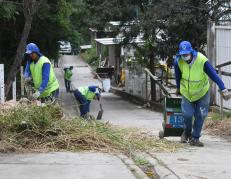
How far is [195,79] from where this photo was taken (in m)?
8.10

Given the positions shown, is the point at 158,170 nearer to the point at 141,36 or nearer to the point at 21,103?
the point at 21,103

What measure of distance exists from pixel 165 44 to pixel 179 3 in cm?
304

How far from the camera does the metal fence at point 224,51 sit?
13602 millimetres

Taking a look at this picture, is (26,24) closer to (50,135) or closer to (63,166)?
(50,135)

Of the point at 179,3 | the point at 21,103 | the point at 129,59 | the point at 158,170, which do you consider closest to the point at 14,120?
the point at 21,103

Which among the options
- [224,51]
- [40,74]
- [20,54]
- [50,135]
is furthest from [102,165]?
[20,54]

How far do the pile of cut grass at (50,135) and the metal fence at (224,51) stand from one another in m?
6.18

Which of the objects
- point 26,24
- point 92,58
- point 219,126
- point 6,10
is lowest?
point 92,58

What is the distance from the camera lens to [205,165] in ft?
21.5

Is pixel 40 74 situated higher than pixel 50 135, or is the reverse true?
pixel 40 74

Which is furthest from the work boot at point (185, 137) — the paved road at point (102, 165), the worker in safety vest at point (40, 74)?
the worker in safety vest at point (40, 74)

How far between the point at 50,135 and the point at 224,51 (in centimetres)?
781

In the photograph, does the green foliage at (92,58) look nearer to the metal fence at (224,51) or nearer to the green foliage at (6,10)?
the green foliage at (6,10)

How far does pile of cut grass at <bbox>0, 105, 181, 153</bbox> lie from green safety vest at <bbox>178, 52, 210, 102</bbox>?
0.86 meters
